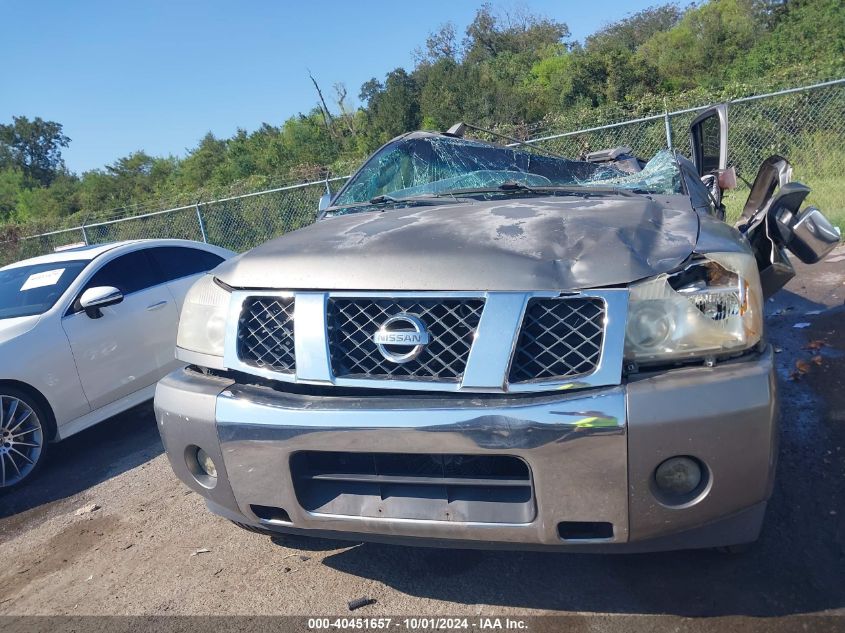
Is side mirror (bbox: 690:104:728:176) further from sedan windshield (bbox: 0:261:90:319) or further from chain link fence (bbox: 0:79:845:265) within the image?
sedan windshield (bbox: 0:261:90:319)

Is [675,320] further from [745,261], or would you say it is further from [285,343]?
[285,343]

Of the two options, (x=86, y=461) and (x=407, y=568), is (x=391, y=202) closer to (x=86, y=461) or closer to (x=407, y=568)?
Result: (x=407, y=568)

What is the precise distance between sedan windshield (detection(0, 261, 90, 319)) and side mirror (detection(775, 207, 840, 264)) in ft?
15.3

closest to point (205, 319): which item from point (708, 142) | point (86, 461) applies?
point (86, 461)

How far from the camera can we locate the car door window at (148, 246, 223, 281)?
557 cm

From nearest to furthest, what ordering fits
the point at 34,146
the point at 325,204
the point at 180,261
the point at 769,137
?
the point at 325,204, the point at 180,261, the point at 769,137, the point at 34,146

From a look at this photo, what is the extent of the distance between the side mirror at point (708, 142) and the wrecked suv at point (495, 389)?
1.92 m

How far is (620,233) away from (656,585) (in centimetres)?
126

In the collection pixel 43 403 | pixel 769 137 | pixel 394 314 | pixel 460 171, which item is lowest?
pixel 43 403

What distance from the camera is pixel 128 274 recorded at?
5.29 metres

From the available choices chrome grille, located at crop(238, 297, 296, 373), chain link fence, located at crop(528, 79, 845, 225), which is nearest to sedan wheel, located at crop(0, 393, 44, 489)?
chrome grille, located at crop(238, 297, 296, 373)

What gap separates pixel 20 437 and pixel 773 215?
4.63 m

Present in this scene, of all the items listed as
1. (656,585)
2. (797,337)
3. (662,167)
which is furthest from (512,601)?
(797,337)

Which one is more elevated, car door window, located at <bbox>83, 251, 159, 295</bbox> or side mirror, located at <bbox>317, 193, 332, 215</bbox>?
side mirror, located at <bbox>317, 193, 332, 215</bbox>
